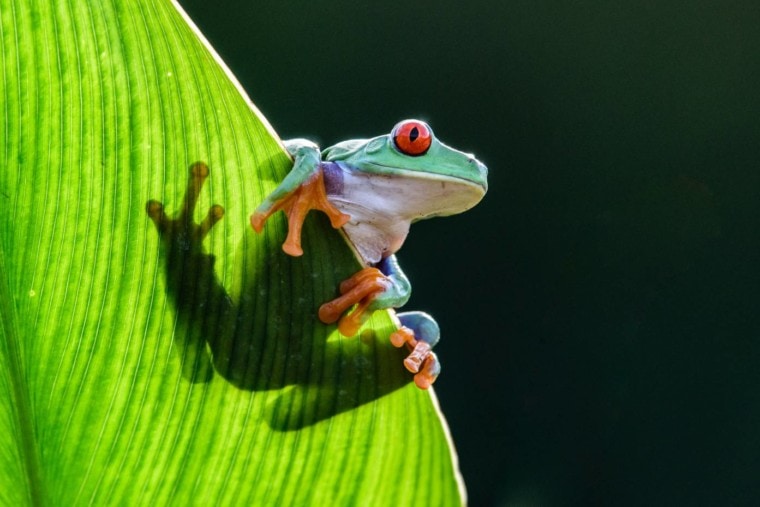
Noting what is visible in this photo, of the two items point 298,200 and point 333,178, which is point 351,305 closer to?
point 298,200

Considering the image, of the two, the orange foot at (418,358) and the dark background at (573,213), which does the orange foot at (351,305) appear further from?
the dark background at (573,213)

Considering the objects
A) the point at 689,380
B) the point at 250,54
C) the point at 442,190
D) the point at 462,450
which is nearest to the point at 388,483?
the point at 442,190

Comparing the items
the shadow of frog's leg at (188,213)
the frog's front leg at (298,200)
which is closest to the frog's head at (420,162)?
the frog's front leg at (298,200)

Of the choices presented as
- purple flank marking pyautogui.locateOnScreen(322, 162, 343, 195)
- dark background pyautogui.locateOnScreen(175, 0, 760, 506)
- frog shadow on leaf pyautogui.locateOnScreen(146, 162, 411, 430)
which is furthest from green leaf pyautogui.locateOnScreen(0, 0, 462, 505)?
dark background pyautogui.locateOnScreen(175, 0, 760, 506)

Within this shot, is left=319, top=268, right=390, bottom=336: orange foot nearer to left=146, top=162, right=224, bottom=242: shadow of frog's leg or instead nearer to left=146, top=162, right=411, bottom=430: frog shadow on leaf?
left=146, top=162, right=411, bottom=430: frog shadow on leaf

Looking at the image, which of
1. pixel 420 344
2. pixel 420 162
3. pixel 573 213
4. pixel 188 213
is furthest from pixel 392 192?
pixel 573 213

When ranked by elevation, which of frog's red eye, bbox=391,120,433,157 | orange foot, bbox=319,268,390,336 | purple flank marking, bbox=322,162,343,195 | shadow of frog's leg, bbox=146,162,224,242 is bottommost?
orange foot, bbox=319,268,390,336
